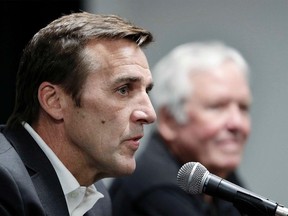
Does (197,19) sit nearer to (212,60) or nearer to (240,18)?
(240,18)

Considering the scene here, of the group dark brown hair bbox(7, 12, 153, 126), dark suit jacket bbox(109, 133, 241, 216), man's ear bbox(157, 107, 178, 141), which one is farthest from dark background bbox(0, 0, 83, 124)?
dark brown hair bbox(7, 12, 153, 126)

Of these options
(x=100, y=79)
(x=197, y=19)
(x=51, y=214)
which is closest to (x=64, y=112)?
(x=100, y=79)

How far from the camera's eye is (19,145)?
104 inches

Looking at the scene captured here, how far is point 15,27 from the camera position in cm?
503

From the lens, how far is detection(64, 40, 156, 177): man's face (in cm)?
266

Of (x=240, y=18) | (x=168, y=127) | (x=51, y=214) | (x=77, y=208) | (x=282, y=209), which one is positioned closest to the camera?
(x=282, y=209)

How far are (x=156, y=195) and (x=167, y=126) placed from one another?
0.47 m

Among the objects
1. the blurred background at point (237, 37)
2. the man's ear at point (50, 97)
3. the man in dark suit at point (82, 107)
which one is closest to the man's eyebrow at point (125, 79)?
the man in dark suit at point (82, 107)

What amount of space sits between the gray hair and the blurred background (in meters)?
0.87

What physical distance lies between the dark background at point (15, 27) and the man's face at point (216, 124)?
127cm

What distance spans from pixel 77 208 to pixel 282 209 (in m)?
0.68

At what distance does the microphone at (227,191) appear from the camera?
7.63 ft

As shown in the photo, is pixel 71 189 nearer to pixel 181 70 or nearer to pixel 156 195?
pixel 156 195

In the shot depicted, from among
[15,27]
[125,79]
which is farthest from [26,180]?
[15,27]
